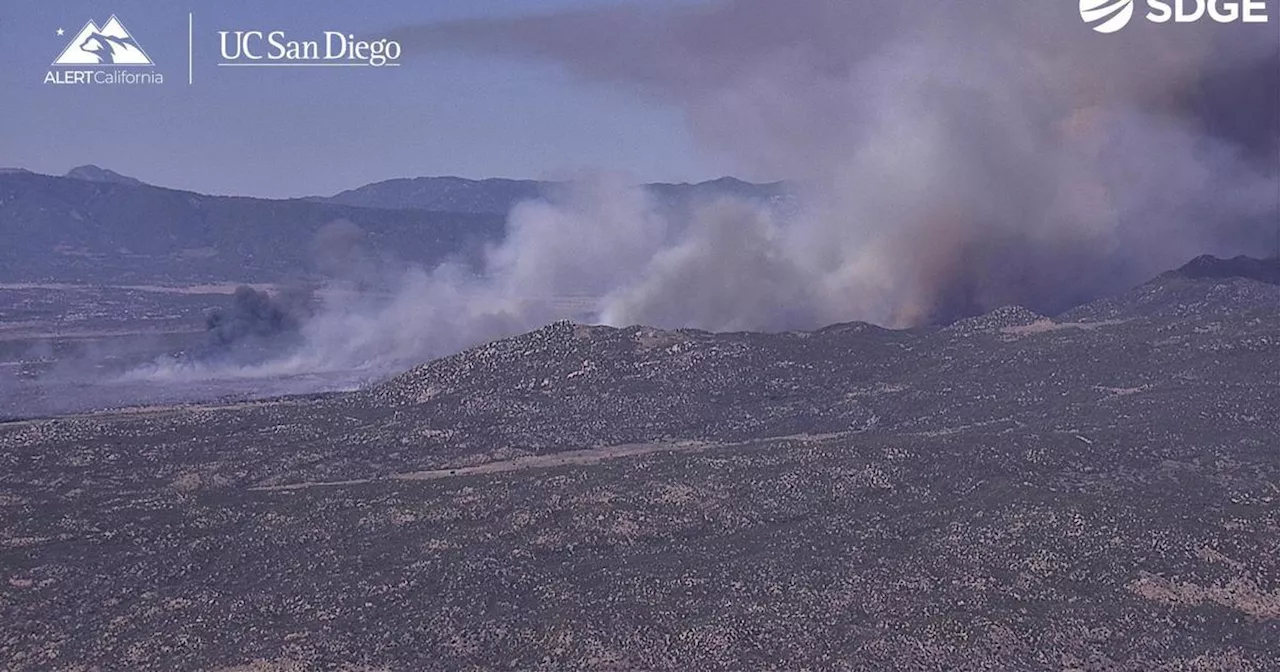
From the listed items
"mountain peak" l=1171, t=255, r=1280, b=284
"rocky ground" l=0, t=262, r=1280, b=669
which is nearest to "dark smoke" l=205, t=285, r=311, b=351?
"rocky ground" l=0, t=262, r=1280, b=669

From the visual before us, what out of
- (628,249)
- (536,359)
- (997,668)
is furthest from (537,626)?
(628,249)

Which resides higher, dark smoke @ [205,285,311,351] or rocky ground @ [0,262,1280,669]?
dark smoke @ [205,285,311,351]

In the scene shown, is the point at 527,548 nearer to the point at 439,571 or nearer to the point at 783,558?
the point at 439,571

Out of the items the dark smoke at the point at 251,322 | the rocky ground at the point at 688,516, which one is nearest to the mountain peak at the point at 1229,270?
the rocky ground at the point at 688,516

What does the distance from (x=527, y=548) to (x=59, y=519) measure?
18.4 metres

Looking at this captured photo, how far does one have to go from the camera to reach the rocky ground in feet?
113

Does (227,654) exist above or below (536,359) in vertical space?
below

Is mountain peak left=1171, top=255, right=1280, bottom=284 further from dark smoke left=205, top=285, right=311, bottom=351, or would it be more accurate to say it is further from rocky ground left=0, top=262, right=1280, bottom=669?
dark smoke left=205, top=285, right=311, bottom=351

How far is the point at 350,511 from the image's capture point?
46.3 m

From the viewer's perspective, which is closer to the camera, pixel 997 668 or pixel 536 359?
pixel 997 668

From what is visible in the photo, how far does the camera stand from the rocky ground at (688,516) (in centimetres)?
3431

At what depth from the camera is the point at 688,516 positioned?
44250 millimetres

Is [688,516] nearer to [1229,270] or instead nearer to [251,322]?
[1229,270]

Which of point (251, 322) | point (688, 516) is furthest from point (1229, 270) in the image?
point (251, 322)
